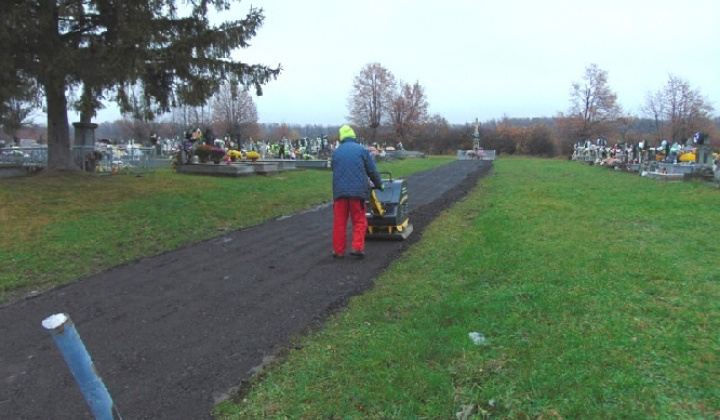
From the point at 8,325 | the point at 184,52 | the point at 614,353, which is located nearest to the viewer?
the point at 614,353

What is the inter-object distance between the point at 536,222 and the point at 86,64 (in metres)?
10.7

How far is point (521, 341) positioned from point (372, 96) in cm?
8022

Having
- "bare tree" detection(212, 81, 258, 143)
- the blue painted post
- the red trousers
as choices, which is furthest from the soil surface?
"bare tree" detection(212, 81, 258, 143)

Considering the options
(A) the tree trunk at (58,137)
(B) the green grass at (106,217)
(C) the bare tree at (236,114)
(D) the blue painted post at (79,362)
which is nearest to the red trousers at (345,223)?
(B) the green grass at (106,217)

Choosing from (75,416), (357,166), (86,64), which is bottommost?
(75,416)

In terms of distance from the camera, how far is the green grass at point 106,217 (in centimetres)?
746

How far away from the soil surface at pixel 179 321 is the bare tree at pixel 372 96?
7516cm

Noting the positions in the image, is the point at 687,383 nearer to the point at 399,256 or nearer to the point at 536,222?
the point at 399,256

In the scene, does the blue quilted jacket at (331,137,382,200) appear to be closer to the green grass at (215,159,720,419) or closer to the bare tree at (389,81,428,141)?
the green grass at (215,159,720,419)

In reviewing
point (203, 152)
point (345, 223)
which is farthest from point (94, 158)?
point (345, 223)

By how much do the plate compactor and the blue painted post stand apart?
6.67 m

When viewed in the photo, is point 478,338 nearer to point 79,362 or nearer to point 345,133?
point 79,362

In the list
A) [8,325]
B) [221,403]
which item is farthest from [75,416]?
[8,325]

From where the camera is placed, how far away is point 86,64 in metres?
12.4
